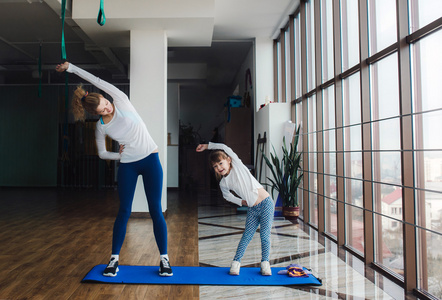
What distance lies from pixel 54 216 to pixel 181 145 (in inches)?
169

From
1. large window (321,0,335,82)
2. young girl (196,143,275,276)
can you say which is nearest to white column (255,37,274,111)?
large window (321,0,335,82)

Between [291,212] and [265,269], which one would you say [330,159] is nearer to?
[291,212]

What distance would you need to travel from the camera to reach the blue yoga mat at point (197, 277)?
215cm

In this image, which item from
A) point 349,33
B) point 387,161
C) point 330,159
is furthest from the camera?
point 330,159

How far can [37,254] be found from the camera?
111 inches

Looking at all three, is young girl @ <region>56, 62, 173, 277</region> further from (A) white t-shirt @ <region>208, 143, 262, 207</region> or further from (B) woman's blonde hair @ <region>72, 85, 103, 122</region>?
(A) white t-shirt @ <region>208, 143, 262, 207</region>

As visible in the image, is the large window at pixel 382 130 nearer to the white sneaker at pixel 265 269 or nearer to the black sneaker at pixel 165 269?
the white sneaker at pixel 265 269

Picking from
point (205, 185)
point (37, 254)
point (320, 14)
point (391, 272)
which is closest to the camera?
point (391, 272)

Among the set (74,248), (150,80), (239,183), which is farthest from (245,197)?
(150,80)

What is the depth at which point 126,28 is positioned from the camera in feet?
15.3

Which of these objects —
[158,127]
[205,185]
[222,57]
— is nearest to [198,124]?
[205,185]

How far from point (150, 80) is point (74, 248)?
8.23 ft

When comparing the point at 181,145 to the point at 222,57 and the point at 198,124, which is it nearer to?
the point at 198,124

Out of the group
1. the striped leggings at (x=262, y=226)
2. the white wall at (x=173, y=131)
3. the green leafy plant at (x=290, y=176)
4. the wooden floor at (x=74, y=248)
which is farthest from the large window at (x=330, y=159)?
the white wall at (x=173, y=131)
